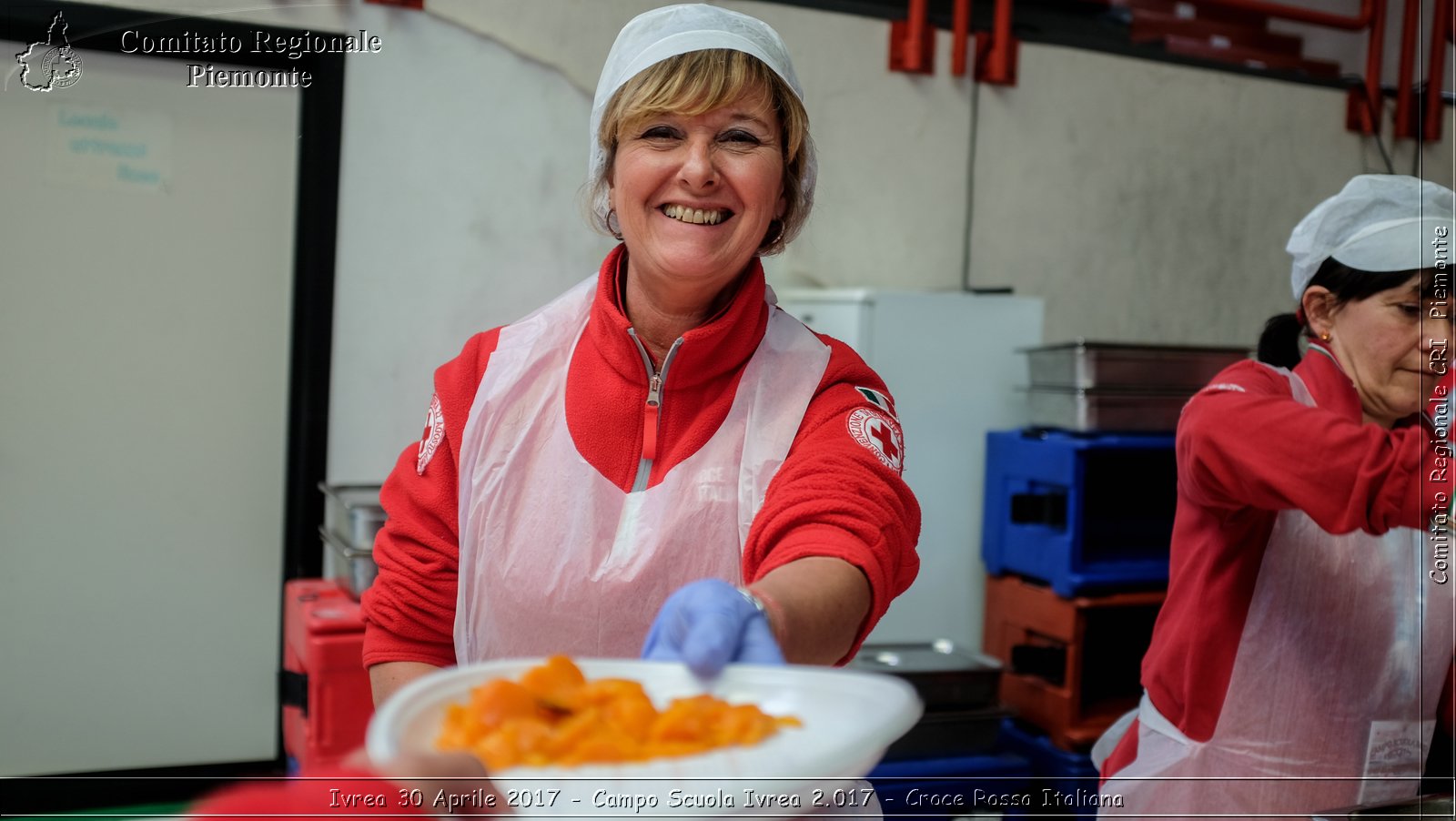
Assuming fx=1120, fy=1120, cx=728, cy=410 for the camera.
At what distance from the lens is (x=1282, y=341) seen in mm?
1426

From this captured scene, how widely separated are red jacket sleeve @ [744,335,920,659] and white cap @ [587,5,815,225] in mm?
341

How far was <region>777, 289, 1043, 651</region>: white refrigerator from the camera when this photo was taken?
2.38 meters

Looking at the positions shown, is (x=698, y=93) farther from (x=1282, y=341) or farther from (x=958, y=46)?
(x=958, y=46)

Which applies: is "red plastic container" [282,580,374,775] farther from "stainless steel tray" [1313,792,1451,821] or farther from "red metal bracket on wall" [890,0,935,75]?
"red metal bracket on wall" [890,0,935,75]

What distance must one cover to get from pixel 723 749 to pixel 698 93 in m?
0.59

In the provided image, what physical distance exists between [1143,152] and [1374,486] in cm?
138

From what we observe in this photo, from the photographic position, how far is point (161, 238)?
5.35 ft

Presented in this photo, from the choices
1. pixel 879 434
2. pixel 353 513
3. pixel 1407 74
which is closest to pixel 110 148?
pixel 353 513

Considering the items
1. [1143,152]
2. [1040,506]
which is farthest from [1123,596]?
[1143,152]

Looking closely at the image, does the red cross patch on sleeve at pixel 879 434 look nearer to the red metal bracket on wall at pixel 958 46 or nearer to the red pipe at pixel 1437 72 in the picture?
the red pipe at pixel 1437 72

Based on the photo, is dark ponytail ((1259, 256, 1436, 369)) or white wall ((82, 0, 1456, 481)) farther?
white wall ((82, 0, 1456, 481))

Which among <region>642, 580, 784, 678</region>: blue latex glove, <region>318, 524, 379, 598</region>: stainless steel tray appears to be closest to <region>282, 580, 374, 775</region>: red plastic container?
<region>318, 524, 379, 598</region>: stainless steel tray

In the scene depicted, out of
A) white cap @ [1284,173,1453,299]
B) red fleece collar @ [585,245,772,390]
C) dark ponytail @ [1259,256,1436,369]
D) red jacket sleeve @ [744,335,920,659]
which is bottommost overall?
red jacket sleeve @ [744,335,920,659]

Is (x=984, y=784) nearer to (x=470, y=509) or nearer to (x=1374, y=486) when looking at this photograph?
(x=1374, y=486)
